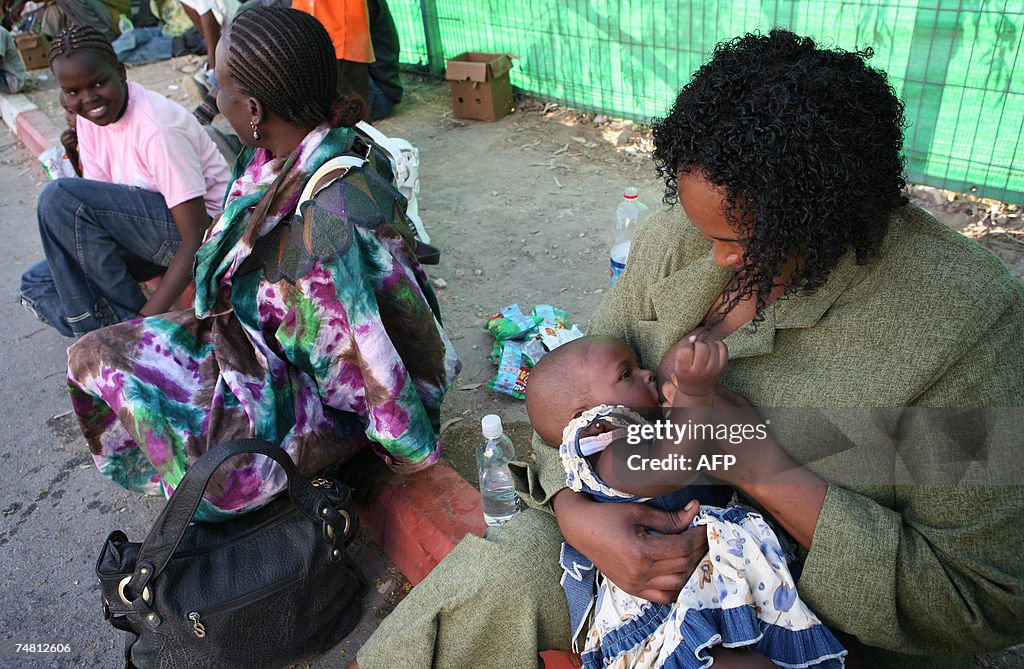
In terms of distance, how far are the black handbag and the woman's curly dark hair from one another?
4.76ft

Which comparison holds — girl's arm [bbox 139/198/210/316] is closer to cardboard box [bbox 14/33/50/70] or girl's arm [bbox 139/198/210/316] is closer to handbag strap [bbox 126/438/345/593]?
handbag strap [bbox 126/438/345/593]

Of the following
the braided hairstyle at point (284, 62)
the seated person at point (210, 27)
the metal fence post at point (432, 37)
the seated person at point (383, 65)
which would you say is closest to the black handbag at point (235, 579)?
the braided hairstyle at point (284, 62)

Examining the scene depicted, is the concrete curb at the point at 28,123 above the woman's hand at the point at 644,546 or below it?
below

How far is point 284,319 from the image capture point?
2539 mm

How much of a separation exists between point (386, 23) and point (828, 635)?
21.8 ft

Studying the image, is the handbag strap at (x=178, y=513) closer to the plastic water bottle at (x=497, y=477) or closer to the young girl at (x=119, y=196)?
the plastic water bottle at (x=497, y=477)

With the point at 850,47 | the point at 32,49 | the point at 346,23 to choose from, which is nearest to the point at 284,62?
the point at 850,47

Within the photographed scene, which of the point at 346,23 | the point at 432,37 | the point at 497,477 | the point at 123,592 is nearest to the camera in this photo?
the point at 123,592

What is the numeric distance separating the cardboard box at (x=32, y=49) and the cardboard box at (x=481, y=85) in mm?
5650

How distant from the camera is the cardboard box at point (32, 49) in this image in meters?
9.20

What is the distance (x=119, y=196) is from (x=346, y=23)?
10.4 feet

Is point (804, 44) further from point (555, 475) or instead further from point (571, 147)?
point (571, 147)

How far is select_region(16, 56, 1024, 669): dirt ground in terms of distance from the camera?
3.81 m

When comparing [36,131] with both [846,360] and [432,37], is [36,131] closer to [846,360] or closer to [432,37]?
[432,37]
